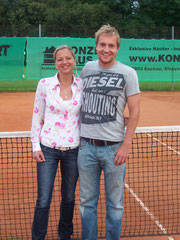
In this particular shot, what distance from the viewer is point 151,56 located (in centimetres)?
1639

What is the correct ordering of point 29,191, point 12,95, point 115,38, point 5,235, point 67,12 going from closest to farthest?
point 115,38 → point 5,235 → point 29,191 → point 12,95 → point 67,12

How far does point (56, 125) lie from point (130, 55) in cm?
1375

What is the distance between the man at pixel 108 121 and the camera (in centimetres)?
280

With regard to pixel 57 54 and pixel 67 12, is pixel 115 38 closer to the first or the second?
pixel 57 54

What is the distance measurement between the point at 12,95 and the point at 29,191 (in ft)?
37.8

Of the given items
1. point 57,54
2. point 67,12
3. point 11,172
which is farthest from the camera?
point 67,12

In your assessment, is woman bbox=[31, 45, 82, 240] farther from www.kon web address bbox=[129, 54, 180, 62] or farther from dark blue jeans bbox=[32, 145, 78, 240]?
www.kon web address bbox=[129, 54, 180, 62]

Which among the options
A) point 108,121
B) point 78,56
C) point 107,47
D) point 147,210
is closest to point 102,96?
point 108,121

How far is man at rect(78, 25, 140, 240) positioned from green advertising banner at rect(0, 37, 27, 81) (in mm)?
13054

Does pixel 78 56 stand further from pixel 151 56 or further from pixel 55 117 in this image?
pixel 55 117

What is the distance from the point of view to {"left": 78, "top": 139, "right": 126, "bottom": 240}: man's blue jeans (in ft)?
9.45

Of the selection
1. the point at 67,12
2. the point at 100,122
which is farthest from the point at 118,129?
the point at 67,12

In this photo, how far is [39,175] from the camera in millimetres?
3070

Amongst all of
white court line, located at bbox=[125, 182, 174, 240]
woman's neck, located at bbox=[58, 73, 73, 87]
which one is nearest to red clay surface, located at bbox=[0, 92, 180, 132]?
white court line, located at bbox=[125, 182, 174, 240]
